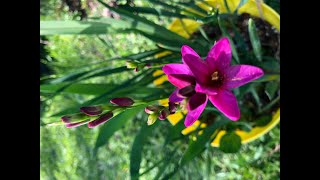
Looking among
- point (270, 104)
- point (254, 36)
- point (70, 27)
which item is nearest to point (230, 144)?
point (270, 104)

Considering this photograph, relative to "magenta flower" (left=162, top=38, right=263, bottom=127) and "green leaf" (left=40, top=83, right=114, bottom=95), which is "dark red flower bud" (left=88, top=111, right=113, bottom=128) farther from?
"green leaf" (left=40, top=83, right=114, bottom=95)

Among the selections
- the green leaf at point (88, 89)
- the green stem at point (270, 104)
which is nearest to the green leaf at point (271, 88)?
the green stem at point (270, 104)

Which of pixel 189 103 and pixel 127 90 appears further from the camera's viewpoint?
pixel 127 90

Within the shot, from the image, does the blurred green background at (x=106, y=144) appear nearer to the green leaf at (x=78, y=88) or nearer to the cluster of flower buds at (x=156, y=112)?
the green leaf at (x=78, y=88)

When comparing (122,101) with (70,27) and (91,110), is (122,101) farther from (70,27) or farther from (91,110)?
(70,27)
